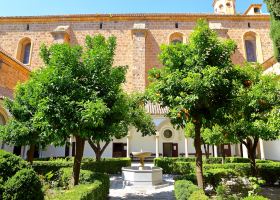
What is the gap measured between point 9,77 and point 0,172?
1430 centimetres

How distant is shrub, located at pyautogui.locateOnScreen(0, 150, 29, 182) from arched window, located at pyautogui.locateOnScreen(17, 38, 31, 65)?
2443cm

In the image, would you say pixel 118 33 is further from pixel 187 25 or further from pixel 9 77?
pixel 9 77

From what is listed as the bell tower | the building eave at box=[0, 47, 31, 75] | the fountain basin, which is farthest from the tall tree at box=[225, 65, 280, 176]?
the bell tower

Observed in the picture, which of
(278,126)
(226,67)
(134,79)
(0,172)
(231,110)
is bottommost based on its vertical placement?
(0,172)

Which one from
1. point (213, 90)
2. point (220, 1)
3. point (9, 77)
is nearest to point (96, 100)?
point (213, 90)

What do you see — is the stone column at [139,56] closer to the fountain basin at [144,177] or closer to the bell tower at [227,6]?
the fountain basin at [144,177]

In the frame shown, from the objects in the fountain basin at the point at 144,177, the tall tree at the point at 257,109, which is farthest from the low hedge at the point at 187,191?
the fountain basin at the point at 144,177

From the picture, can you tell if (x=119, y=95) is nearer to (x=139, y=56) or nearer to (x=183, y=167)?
(x=183, y=167)

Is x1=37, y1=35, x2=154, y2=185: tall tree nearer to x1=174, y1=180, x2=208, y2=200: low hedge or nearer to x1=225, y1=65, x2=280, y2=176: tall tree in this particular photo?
x1=174, y1=180, x2=208, y2=200: low hedge

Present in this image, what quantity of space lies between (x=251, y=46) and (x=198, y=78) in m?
25.5

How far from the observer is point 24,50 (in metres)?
27.9

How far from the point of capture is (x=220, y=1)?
35.4 m

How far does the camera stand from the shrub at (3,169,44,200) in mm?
4500

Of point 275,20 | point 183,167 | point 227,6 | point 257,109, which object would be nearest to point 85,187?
point 257,109
